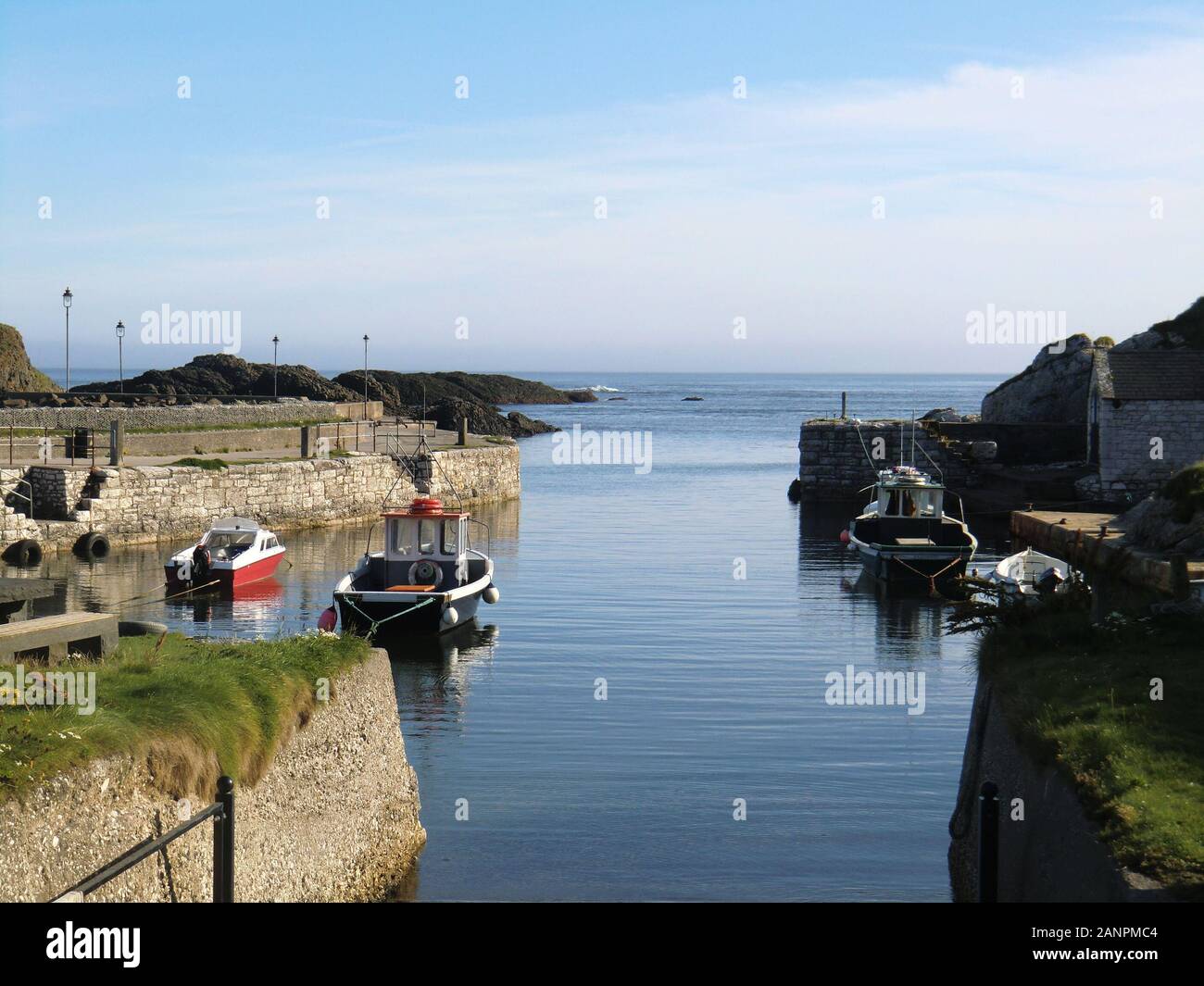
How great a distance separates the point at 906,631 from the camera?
30156 mm

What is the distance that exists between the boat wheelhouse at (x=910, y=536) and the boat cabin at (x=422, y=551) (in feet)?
40.4

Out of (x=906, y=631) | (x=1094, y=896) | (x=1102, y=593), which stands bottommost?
(x=906, y=631)

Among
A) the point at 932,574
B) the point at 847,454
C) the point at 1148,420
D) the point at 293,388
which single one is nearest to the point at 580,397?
the point at 293,388

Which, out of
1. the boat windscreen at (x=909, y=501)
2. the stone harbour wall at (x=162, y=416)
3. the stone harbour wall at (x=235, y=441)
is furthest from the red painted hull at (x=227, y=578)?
the boat windscreen at (x=909, y=501)

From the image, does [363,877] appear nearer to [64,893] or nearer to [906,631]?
[64,893]

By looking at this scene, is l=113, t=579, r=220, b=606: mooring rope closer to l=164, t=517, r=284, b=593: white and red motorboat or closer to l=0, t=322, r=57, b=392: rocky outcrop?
l=164, t=517, r=284, b=593: white and red motorboat

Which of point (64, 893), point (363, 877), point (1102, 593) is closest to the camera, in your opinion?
point (64, 893)

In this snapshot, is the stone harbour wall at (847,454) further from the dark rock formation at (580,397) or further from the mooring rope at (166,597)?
Result: the dark rock formation at (580,397)

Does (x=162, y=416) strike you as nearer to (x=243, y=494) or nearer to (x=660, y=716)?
(x=243, y=494)

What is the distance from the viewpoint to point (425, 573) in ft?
94.8

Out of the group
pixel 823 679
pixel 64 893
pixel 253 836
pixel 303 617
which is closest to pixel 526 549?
pixel 303 617

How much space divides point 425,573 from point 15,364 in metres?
58.9

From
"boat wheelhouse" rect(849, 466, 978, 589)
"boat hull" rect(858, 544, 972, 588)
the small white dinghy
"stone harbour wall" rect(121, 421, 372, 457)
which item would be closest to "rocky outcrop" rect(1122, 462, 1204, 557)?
the small white dinghy
